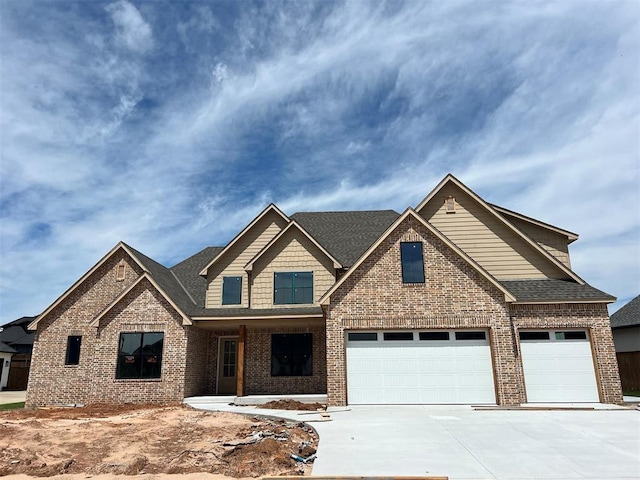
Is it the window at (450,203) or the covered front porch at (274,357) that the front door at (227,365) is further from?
the window at (450,203)

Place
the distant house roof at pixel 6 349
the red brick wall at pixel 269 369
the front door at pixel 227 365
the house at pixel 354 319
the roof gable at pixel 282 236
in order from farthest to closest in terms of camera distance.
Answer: the distant house roof at pixel 6 349, the front door at pixel 227 365, the roof gable at pixel 282 236, the red brick wall at pixel 269 369, the house at pixel 354 319

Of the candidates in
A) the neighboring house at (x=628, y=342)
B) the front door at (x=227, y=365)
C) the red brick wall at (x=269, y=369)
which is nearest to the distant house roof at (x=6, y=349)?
the front door at (x=227, y=365)

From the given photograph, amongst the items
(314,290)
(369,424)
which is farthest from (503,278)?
(369,424)

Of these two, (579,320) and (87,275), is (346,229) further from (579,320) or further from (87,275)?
(87,275)

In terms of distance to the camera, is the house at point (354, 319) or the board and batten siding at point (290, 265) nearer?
the house at point (354, 319)

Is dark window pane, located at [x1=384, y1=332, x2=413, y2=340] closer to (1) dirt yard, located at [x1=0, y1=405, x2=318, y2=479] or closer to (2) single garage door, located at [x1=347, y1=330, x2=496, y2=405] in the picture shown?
(2) single garage door, located at [x1=347, y1=330, x2=496, y2=405]

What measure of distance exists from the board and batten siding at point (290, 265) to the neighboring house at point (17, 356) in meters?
22.5

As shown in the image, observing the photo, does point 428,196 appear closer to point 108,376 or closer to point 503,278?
point 503,278

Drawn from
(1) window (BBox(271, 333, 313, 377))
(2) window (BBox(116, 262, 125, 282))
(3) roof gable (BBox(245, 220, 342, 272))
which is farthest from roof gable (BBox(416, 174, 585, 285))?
(2) window (BBox(116, 262, 125, 282))

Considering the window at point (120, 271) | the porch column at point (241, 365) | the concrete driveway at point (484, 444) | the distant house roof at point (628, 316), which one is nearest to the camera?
the concrete driveway at point (484, 444)

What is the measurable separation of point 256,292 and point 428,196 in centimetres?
826

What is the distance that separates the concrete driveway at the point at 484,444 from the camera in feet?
22.5

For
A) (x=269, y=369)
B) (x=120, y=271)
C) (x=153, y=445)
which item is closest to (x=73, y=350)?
(x=120, y=271)

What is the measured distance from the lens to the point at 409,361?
15.2 m
